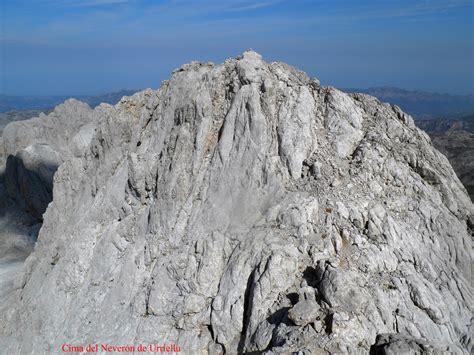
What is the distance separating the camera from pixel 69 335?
25.3 metres

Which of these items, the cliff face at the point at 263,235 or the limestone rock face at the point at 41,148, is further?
the limestone rock face at the point at 41,148

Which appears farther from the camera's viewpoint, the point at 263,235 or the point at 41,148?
the point at 41,148

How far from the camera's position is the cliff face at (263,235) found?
774 inches

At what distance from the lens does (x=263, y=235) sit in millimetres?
22312

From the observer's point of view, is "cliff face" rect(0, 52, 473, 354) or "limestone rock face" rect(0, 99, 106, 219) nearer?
"cliff face" rect(0, 52, 473, 354)

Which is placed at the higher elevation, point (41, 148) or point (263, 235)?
point (263, 235)

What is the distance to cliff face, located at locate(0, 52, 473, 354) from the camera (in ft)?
64.5

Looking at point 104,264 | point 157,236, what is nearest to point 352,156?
point 157,236

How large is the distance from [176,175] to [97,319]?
9.69m

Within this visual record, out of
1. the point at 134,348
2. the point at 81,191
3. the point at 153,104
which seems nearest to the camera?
the point at 134,348

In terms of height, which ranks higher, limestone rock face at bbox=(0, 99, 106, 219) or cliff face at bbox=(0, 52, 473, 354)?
cliff face at bbox=(0, 52, 473, 354)

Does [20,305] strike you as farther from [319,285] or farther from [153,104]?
[319,285]

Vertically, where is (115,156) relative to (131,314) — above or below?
above

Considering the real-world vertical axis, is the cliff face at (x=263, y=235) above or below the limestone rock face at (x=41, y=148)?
above
